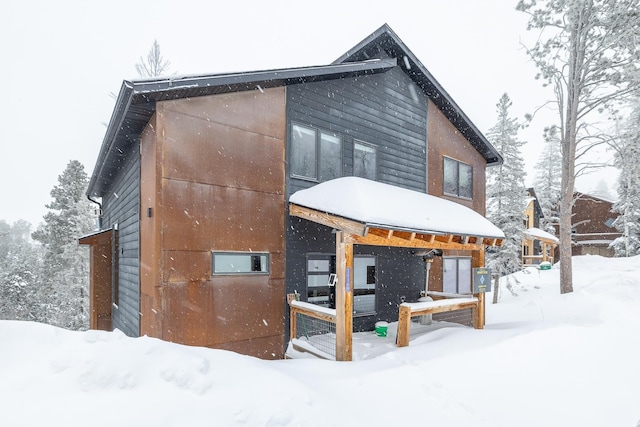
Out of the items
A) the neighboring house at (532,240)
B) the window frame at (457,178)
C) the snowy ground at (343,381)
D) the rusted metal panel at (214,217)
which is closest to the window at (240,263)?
the rusted metal panel at (214,217)

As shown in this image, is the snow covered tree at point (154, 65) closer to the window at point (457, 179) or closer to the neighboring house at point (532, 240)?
the window at point (457, 179)

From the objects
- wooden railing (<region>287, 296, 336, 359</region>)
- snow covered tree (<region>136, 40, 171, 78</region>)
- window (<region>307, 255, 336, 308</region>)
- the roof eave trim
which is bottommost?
wooden railing (<region>287, 296, 336, 359</region>)

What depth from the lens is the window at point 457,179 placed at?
11836 millimetres

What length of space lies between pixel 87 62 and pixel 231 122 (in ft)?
607

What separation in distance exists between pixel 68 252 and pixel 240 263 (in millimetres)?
24353

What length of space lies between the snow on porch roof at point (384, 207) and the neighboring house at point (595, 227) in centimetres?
3016

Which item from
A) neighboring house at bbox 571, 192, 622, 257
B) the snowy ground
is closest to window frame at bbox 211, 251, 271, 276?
the snowy ground

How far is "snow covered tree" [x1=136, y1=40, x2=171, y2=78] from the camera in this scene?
64.2 ft

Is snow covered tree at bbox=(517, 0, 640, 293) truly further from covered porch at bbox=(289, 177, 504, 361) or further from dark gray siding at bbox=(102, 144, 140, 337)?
dark gray siding at bbox=(102, 144, 140, 337)

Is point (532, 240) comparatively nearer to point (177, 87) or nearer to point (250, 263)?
point (250, 263)

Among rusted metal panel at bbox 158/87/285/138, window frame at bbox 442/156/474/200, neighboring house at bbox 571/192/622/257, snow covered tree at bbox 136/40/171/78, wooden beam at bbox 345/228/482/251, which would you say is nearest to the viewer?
wooden beam at bbox 345/228/482/251

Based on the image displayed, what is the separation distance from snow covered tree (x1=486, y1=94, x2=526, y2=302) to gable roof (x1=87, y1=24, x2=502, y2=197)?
582 cm

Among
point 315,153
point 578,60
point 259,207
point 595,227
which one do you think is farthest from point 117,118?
point 595,227

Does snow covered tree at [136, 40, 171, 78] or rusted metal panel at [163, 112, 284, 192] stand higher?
snow covered tree at [136, 40, 171, 78]
